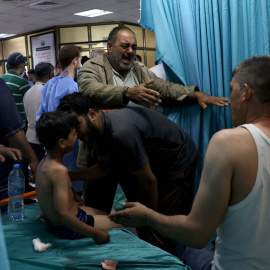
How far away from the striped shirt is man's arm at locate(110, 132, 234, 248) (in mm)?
3116

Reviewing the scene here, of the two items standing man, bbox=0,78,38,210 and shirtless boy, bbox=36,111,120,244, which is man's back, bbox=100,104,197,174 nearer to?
shirtless boy, bbox=36,111,120,244

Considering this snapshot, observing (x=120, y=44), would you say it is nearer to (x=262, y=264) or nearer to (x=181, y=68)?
(x=181, y=68)

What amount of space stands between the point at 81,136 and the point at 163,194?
67 centimetres

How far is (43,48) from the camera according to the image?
1024 centimetres

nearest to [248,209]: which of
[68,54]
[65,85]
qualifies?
[65,85]

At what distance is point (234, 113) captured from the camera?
125cm

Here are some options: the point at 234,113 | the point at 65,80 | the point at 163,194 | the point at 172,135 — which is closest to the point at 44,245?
the point at 163,194

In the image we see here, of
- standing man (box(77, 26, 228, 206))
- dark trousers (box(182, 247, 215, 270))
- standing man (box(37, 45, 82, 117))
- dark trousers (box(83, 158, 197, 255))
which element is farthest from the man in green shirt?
dark trousers (box(182, 247, 215, 270))

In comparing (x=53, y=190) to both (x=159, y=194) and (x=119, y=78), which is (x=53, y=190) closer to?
(x=159, y=194)

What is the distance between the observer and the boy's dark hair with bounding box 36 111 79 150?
6.25 feet

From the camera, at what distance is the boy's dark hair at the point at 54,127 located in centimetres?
191

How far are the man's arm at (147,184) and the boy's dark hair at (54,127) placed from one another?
464mm

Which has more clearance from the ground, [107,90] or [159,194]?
[107,90]

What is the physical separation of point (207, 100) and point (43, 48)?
29.2 ft
